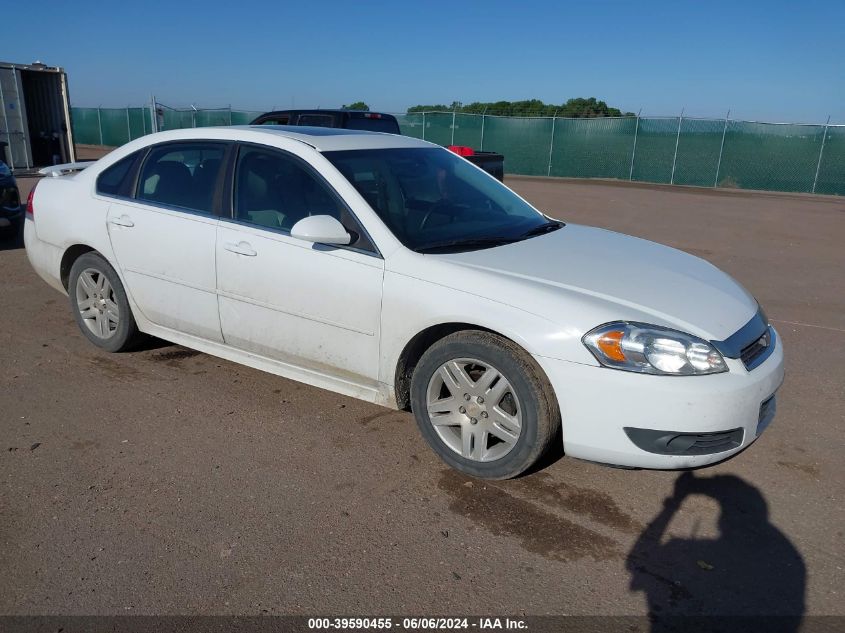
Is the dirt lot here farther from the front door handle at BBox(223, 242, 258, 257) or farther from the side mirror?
the side mirror

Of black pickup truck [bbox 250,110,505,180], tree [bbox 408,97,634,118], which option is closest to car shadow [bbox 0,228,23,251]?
black pickup truck [bbox 250,110,505,180]

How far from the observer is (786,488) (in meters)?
3.46

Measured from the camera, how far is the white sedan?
309 centimetres

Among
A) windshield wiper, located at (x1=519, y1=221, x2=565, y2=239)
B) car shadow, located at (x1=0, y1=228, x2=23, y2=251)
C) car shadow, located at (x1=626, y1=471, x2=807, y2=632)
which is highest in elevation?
windshield wiper, located at (x1=519, y1=221, x2=565, y2=239)

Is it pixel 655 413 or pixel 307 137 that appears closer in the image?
pixel 655 413

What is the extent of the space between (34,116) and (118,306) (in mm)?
16545

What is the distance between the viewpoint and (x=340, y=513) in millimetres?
3170

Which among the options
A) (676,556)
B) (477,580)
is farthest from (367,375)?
(676,556)

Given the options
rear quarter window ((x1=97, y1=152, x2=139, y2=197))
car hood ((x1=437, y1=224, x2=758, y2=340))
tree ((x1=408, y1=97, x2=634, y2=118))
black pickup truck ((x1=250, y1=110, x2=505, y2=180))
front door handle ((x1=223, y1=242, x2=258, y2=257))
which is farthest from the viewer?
tree ((x1=408, y1=97, x2=634, y2=118))

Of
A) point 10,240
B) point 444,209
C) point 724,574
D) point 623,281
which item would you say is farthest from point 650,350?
point 10,240

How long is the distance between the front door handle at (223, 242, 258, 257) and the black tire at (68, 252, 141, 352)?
1.16m

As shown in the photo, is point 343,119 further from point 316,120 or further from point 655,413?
point 655,413

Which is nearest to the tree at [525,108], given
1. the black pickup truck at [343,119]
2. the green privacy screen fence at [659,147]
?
→ the green privacy screen fence at [659,147]

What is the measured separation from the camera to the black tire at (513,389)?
319cm
